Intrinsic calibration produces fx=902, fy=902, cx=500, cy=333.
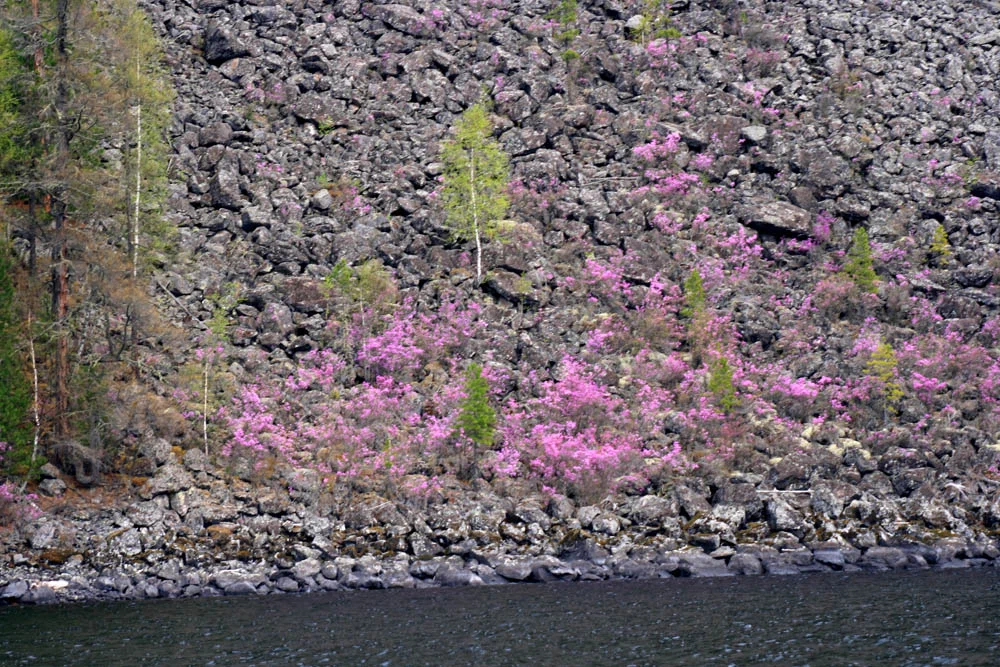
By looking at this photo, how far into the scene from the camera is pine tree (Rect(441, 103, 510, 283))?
55875 millimetres

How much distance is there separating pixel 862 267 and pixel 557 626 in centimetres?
3663

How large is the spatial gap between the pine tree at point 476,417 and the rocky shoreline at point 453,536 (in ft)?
6.71

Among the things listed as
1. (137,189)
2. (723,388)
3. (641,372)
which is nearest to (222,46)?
(137,189)

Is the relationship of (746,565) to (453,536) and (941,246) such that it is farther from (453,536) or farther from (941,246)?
(941,246)

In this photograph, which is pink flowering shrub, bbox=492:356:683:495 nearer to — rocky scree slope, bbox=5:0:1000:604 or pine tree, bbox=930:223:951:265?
rocky scree slope, bbox=5:0:1000:604

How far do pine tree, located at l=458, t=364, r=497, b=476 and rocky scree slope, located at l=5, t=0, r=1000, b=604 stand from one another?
2.45m

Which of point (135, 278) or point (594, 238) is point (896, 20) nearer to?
point (594, 238)

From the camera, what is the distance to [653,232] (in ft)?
190

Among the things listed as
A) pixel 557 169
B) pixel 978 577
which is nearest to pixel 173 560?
pixel 978 577

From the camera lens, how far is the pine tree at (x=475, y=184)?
55875mm

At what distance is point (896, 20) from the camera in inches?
3068

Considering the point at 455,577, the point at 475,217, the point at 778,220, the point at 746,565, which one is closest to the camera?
the point at 455,577

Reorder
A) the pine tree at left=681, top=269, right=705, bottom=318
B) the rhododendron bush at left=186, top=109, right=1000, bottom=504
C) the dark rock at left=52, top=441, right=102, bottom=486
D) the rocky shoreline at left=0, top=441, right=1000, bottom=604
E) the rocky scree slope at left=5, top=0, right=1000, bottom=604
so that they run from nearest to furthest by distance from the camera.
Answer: the rocky shoreline at left=0, top=441, right=1000, bottom=604, the dark rock at left=52, top=441, right=102, bottom=486, the rocky scree slope at left=5, top=0, right=1000, bottom=604, the rhododendron bush at left=186, top=109, right=1000, bottom=504, the pine tree at left=681, top=269, right=705, bottom=318

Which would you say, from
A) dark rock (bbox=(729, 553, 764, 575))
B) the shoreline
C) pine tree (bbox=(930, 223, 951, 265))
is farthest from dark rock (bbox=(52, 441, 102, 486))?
pine tree (bbox=(930, 223, 951, 265))
